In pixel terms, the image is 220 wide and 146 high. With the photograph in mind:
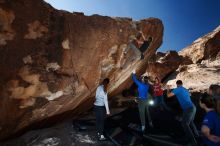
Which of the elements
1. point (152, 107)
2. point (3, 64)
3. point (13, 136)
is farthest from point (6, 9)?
point (152, 107)

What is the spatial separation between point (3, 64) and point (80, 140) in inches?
114

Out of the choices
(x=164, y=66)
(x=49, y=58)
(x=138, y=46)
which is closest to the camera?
(x=49, y=58)

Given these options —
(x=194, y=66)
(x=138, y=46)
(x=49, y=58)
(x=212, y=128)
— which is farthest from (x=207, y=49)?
(x=212, y=128)

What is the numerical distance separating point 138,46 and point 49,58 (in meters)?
3.67

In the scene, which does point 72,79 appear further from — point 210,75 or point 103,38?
point 210,75

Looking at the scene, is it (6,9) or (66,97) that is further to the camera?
(66,97)

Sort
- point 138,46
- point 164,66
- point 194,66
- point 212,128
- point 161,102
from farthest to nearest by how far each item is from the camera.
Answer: point 164,66, point 194,66, point 161,102, point 138,46, point 212,128

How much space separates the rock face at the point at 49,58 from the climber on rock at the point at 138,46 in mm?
270

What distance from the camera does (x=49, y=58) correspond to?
7.27 m

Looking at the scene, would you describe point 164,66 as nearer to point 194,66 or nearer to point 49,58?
point 194,66

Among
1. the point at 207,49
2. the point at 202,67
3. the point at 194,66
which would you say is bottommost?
the point at 202,67

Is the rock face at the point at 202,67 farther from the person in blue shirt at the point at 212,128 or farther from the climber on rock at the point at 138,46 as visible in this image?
the person in blue shirt at the point at 212,128

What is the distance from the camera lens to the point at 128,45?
923 cm

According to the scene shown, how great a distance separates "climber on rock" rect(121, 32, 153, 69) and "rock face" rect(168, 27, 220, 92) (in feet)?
9.95
